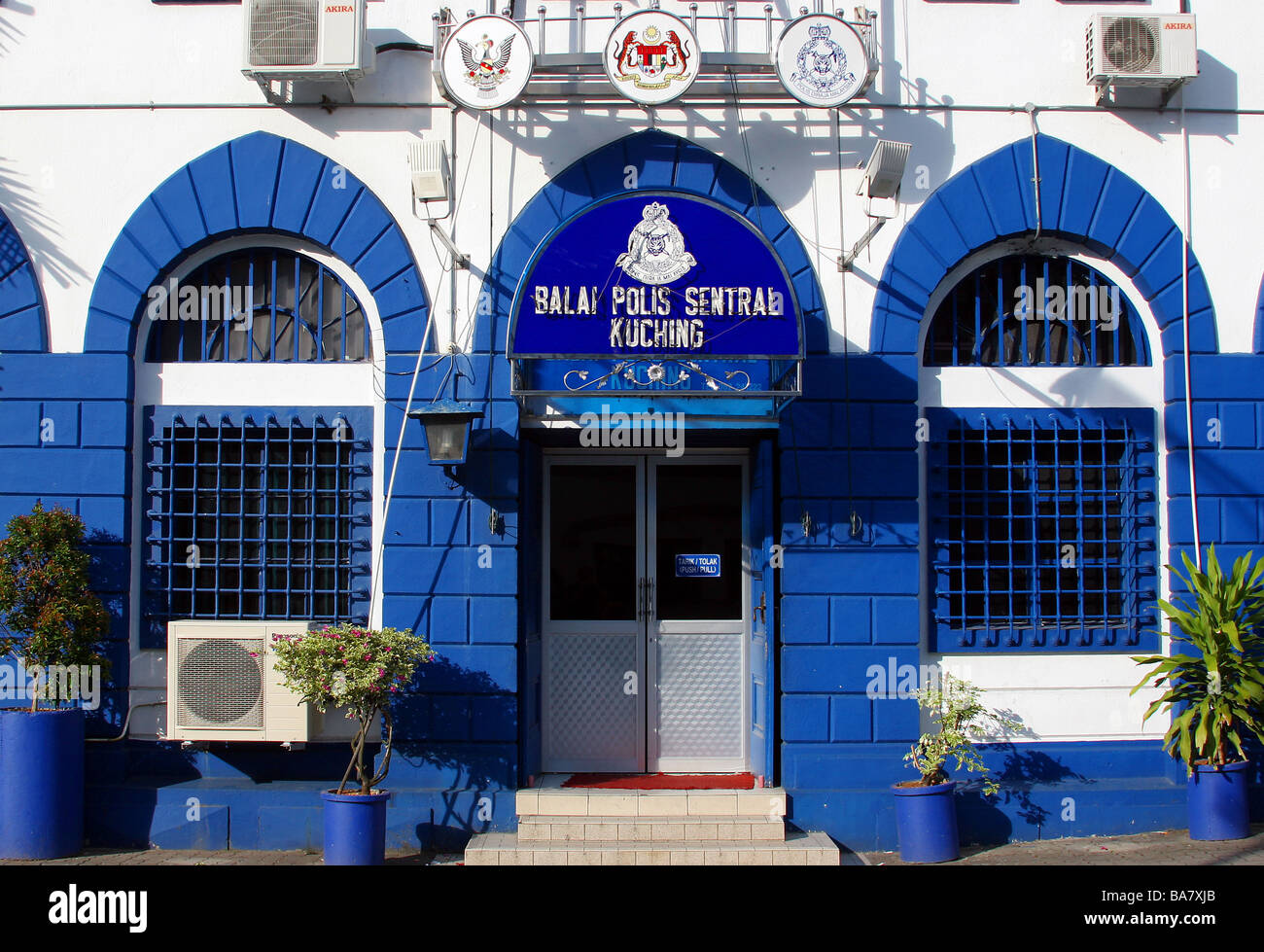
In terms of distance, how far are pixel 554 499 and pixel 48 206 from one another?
14.5 feet

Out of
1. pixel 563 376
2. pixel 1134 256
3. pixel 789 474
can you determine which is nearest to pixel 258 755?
pixel 563 376

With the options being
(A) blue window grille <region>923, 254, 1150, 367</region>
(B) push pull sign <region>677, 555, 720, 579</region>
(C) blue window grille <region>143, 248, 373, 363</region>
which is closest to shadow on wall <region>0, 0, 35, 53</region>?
Result: (C) blue window grille <region>143, 248, 373, 363</region>

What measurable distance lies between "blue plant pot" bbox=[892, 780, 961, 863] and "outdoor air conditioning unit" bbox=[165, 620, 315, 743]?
13.8 ft

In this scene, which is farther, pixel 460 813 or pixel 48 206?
pixel 48 206

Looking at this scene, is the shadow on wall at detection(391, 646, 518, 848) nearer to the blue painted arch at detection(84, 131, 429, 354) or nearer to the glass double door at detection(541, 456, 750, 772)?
the glass double door at detection(541, 456, 750, 772)

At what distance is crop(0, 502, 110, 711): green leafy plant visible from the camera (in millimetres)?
7207

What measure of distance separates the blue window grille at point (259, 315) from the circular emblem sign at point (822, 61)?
3.66 metres

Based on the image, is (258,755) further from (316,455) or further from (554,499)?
(554,499)

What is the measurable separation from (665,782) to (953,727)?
2.16 m

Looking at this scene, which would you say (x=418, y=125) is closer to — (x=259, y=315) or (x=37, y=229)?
(x=259, y=315)

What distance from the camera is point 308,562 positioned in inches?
313

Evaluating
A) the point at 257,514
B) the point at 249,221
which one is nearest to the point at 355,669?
the point at 257,514

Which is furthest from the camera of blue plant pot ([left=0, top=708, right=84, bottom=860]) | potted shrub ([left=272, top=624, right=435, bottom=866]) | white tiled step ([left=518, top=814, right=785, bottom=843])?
white tiled step ([left=518, top=814, right=785, bottom=843])

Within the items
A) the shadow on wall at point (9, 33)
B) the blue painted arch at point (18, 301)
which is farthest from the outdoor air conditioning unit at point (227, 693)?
the shadow on wall at point (9, 33)
